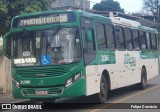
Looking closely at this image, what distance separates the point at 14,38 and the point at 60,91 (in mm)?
2420

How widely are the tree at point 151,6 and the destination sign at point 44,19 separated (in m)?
62.4

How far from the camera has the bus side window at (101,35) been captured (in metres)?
13.1

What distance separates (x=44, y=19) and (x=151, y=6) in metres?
64.3

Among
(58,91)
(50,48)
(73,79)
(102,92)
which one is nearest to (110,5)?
(102,92)

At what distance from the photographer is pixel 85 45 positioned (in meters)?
11.9

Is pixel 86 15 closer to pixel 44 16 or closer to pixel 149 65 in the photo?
pixel 44 16

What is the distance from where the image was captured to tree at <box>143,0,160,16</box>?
238ft

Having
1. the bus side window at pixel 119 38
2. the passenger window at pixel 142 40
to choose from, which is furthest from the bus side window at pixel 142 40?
A: the bus side window at pixel 119 38

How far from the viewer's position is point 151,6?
73875mm

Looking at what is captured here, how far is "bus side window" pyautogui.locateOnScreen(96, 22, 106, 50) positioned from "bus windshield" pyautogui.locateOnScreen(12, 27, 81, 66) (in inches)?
68.8

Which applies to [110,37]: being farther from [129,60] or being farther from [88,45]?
[129,60]

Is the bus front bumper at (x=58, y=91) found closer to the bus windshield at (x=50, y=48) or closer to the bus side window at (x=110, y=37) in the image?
the bus windshield at (x=50, y=48)

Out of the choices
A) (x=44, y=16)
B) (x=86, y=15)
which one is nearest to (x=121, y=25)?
(x=86, y=15)

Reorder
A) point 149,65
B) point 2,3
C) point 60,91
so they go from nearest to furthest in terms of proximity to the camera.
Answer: point 60,91 < point 2,3 < point 149,65
